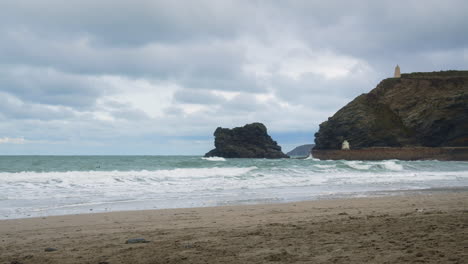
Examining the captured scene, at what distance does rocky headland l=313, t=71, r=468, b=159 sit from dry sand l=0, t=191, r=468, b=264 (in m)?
65.5

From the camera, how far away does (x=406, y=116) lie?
72812 millimetres

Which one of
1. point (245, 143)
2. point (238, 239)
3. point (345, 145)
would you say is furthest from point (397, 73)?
point (238, 239)

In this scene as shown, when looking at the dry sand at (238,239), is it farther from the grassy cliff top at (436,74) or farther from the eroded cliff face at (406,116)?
the grassy cliff top at (436,74)

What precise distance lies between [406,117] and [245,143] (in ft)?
130

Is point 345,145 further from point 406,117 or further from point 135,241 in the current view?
point 135,241

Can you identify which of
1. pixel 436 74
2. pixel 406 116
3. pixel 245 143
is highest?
pixel 436 74

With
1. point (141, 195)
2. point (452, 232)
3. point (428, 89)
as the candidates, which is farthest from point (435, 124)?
point (452, 232)

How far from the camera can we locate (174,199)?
13.2m

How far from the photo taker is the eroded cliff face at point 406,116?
2579 inches

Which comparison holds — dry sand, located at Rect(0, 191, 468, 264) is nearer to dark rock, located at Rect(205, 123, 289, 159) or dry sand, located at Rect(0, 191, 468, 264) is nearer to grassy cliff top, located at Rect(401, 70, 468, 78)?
grassy cliff top, located at Rect(401, 70, 468, 78)

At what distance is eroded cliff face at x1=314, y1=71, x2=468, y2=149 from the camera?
215 ft

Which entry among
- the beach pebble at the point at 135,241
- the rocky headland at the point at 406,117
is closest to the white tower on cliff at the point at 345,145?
the rocky headland at the point at 406,117

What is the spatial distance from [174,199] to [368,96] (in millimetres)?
74572

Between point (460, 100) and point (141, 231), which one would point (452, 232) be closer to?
point (141, 231)
